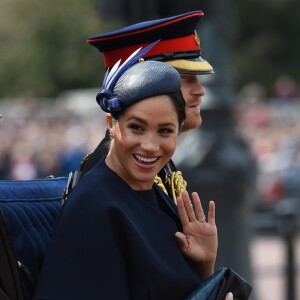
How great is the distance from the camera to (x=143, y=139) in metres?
3.80

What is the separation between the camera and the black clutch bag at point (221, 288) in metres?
3.78

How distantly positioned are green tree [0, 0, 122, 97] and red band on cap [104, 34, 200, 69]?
90.8ft

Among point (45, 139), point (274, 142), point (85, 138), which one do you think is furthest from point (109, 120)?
point (274, 142)

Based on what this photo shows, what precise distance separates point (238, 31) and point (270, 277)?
2375 centimetres

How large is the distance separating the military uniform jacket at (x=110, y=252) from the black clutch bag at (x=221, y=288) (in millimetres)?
34

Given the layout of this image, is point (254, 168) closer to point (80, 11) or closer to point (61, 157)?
point (61, 157)

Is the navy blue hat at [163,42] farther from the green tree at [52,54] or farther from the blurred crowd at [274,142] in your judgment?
the green tree at [52,54]

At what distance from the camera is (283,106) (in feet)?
83.2

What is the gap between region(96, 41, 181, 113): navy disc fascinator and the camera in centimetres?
377

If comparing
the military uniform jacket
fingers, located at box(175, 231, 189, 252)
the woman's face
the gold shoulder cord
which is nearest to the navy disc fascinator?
the woman's face

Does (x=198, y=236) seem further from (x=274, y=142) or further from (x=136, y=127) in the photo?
(x=274, y=142)

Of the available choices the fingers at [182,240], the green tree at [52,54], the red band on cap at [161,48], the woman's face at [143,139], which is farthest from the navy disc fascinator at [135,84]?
the green tree at [52,54]

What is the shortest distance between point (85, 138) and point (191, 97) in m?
14.4

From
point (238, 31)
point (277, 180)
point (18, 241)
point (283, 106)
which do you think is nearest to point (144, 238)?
point (18, 241)
